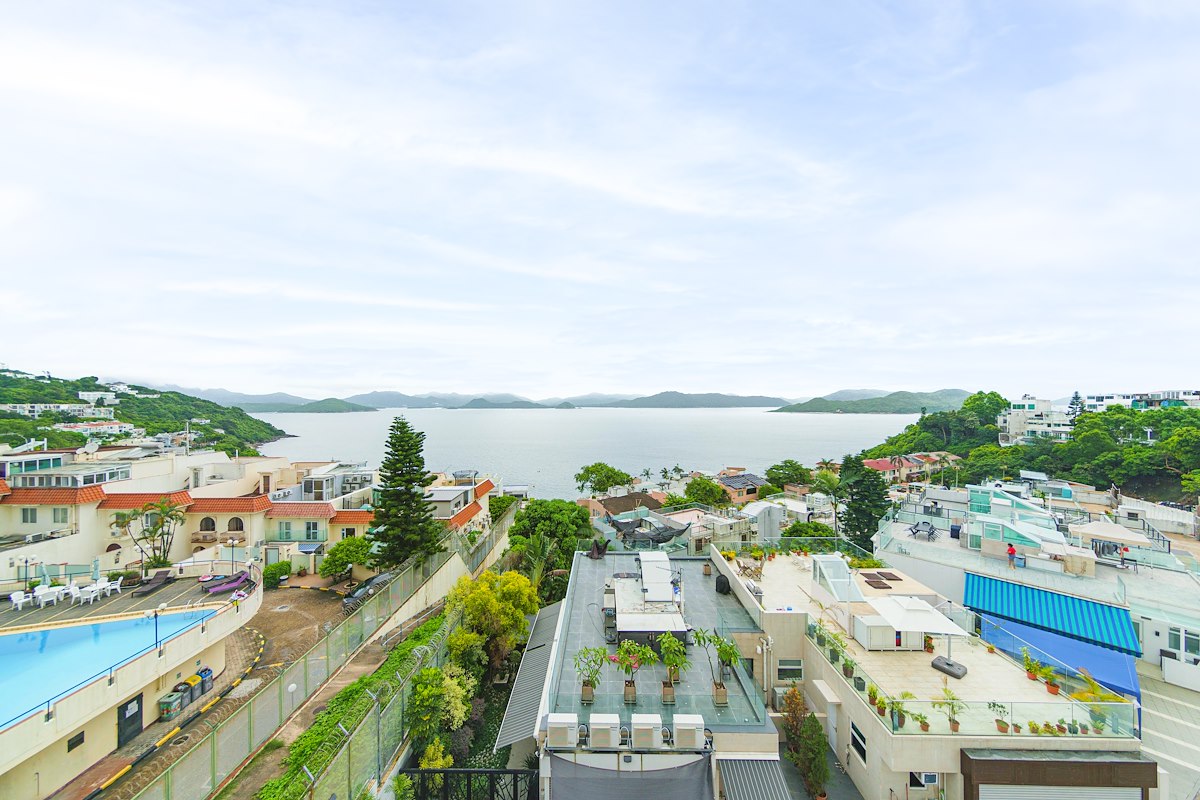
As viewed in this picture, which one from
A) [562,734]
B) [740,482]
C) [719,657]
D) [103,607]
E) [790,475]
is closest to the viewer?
[562,734]

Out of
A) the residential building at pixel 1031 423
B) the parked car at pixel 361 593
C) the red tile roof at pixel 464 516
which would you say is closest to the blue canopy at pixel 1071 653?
the parked car at pixel 361 593

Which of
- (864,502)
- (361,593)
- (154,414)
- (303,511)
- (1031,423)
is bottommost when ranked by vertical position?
(864,502)

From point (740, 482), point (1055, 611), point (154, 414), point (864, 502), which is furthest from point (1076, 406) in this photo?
point (154, 414)

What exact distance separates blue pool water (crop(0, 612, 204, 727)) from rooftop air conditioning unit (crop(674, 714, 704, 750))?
1116 centimetres

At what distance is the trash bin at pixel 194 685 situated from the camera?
463 inches

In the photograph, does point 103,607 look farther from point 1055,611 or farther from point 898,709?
point 1055,611

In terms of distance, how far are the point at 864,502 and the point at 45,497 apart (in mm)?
42065

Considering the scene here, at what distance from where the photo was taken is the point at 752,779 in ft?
26.6

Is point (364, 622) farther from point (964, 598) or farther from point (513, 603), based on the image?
point (964, 598)

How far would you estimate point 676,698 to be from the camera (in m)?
9.23

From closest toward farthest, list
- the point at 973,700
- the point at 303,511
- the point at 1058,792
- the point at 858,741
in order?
the point at 1058,792 < the point at 973,700 < the point at 858,741 < the point at 303,511

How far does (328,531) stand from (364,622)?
34.7ft

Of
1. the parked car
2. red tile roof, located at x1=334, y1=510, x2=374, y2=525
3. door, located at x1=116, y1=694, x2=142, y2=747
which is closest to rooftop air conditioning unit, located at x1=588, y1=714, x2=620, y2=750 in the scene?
the parked car

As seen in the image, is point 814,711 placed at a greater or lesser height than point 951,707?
lesser
